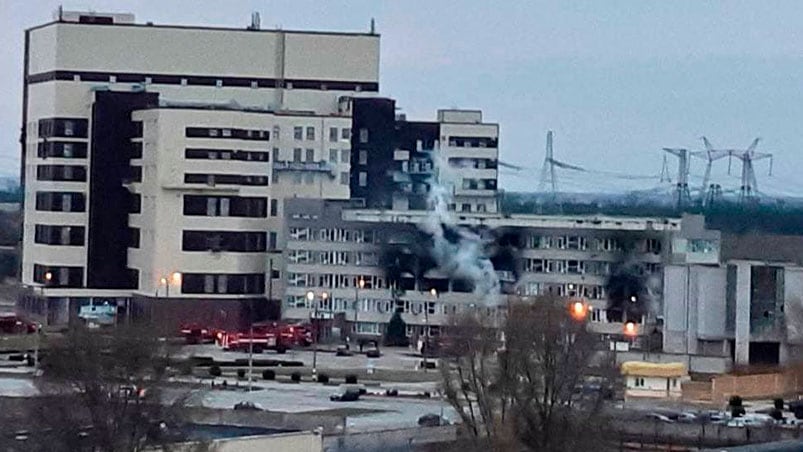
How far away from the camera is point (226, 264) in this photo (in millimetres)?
31906

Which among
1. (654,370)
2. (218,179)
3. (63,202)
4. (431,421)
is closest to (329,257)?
(218,179)

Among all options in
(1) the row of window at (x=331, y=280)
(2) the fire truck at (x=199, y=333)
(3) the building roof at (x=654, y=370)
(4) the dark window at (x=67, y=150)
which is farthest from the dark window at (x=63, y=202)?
(3) the building roof at (x=654, y=370)

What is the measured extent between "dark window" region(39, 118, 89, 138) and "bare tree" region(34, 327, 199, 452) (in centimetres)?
1918

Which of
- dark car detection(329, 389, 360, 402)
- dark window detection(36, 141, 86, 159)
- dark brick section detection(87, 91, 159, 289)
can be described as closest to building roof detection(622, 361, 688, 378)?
dark car detection(329, 389, 360, 402)

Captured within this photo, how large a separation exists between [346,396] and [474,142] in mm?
16282

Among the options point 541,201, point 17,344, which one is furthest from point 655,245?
point 541,201

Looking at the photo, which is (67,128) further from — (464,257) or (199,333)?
(464,257)

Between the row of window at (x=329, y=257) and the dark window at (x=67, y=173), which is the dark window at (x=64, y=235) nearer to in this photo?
the dark window at (x=67, y=173)

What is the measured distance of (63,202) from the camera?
111 ft

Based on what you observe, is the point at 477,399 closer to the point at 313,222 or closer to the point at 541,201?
the point at 313,222

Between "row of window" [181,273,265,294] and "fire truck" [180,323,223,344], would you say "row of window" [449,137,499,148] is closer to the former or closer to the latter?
"row of window" [181,273,265,294]

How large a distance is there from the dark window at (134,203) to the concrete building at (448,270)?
219 cm

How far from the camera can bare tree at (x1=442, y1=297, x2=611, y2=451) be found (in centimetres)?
1647

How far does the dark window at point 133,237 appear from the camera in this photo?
108ft
